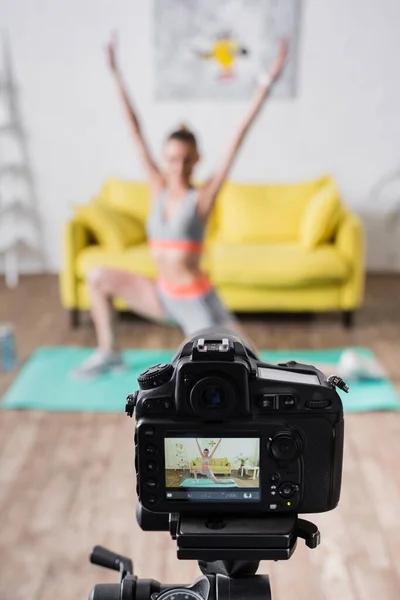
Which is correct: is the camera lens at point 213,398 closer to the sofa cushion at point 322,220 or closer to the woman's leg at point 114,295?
the woman's leg at point 114,295

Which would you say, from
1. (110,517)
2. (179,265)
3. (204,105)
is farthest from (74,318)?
(110,517)

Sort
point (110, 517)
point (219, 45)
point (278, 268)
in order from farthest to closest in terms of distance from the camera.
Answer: point (219, 45) → point (278, 268) → point (110, 517)

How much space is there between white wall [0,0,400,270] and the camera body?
439cm

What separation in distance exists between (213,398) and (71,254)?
10.8 feet

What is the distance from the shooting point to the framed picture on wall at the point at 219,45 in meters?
4.79

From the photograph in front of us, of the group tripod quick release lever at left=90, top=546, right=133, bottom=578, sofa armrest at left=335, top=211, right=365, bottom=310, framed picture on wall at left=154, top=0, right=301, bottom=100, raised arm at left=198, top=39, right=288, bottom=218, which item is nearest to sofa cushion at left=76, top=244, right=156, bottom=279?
sofa armrest at left=335, top=211, right=365, bottom=310

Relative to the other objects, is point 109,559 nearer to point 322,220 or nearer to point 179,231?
point 179,231

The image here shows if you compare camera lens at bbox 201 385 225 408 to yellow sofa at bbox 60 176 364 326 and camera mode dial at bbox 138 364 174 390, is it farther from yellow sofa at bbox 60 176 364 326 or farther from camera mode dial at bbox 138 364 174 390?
yellow sofa at bbox 60 176 364 326

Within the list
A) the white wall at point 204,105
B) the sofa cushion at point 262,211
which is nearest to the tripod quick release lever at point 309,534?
the sofa cushion at point 262,211

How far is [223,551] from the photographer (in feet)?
2.50

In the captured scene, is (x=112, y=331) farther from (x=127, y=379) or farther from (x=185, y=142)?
(x=185, y=142)

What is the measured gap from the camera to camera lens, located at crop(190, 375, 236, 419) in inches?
29.5

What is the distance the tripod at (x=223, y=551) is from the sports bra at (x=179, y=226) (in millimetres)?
1907

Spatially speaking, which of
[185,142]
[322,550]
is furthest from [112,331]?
[322,550]
